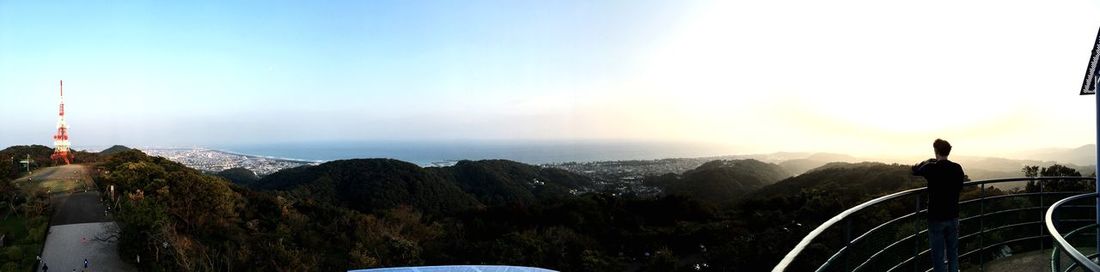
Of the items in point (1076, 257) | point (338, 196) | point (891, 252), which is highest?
point (1076, 257)

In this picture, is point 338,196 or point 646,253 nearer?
point 646,253

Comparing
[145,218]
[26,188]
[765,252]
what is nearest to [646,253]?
[765,252]

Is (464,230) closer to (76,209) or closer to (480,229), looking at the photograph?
(480,229)

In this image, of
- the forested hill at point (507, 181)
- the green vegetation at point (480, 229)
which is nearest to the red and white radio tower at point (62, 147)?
the green vegetation at point (480, 229)

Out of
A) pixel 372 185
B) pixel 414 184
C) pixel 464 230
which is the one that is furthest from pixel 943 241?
pixel 414 184

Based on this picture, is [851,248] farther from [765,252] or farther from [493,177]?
[493,177]

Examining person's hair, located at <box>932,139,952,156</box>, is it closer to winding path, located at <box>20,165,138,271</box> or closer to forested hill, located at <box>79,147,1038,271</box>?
A: forested hill, located at <box>79,147,1038,271</box>

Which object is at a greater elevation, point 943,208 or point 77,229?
Result: point 943,208
